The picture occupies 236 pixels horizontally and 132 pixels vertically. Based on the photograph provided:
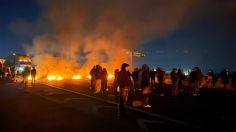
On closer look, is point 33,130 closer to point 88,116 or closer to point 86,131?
point 86,131

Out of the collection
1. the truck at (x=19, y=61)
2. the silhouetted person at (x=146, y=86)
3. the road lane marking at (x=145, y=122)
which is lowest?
the road lane marking at (x=145, y=122)

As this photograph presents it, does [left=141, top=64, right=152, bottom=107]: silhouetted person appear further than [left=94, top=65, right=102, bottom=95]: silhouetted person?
No

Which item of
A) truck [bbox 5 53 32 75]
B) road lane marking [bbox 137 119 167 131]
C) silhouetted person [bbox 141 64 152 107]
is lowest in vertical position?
road lane marking [bbox 137 119 167 131]

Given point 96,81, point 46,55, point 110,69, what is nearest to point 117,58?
point 110,69

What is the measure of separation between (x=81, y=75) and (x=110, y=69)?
5.75 m

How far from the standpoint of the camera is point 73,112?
9414mm

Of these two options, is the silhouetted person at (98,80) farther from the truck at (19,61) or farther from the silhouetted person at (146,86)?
the truck at (19,61)

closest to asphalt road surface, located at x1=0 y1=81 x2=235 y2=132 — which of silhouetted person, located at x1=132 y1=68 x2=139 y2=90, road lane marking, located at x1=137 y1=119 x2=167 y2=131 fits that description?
road lane marking, located at x1=137 y1=119 x2=167 y2=131

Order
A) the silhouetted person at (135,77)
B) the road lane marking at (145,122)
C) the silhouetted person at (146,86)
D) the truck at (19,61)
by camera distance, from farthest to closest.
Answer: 1. the truck at (19,61)
2. the silhouetted person at (135,77)
3. the silhouetted person at (146,86)
4. the road lane marking at (145,122)

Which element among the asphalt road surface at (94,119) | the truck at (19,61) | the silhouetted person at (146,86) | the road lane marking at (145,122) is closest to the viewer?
the asphalt road surface at (94,119)

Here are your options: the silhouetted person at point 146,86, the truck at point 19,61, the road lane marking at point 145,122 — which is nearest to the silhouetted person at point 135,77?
the silhouetted person at point 146,86

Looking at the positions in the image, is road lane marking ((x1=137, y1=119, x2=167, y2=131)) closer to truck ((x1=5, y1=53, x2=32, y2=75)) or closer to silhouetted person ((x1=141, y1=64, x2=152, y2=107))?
silhouetted person ((x1=141, y1=64, x2=152, y2=107))

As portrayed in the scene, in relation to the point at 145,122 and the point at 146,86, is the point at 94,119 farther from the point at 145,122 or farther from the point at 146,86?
the point at 146,86

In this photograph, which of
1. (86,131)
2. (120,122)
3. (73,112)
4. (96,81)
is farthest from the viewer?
(96,81)
